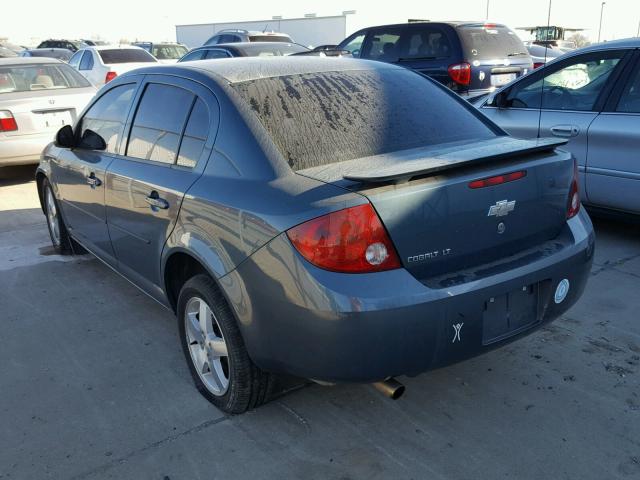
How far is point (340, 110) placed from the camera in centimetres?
309

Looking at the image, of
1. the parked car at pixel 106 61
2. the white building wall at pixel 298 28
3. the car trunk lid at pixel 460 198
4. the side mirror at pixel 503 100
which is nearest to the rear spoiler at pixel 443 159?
the car trunk lid at pixel 460 198

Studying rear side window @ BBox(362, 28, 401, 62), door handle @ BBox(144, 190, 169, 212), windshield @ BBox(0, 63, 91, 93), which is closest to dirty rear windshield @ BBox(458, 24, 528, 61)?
rear side window @ BBox(362, 28, 401, 62)

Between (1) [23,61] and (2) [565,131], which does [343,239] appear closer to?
(2) [565,131]

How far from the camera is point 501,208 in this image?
2711 millimetres

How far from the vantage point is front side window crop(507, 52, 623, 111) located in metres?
5.25

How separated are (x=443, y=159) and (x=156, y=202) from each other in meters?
1.47

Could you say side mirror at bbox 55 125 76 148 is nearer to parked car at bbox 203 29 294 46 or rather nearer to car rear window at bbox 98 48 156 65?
car rear window at bbox 98 48 156 65

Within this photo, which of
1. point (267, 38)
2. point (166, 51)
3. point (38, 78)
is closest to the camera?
point (38, 78)

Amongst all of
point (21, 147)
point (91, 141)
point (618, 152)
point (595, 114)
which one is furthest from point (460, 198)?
point (21, 147)

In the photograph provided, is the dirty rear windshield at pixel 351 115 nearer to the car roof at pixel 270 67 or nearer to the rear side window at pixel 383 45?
the car roof at pixel 270 67

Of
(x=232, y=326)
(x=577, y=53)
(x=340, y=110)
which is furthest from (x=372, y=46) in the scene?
(x=232, y=326)

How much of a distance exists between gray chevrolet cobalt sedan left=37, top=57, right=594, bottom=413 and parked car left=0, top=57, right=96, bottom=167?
14.9ft

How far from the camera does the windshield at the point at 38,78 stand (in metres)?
8.09

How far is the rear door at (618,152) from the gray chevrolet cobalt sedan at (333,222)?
1990 mm
